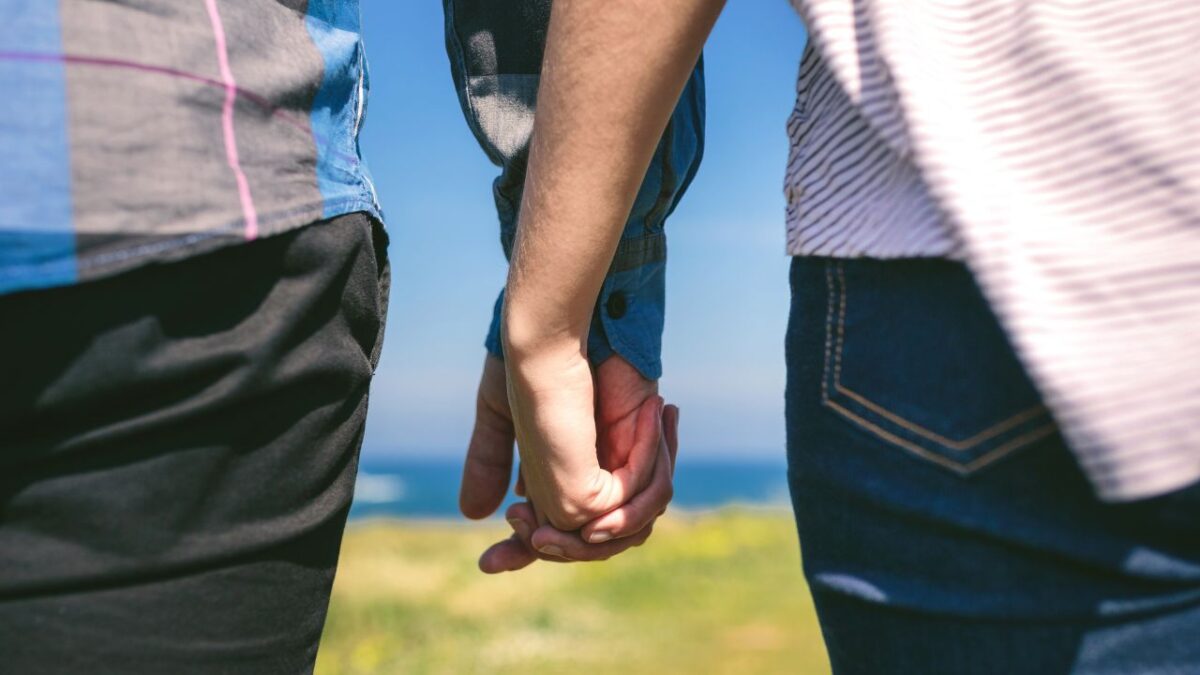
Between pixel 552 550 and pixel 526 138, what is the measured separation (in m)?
0.73

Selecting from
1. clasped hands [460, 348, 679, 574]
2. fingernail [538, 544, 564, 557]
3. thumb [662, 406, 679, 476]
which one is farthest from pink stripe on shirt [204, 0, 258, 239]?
thumb [662, 406, 679, 476]

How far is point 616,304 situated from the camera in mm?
1804

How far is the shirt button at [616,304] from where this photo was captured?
70.2 inches

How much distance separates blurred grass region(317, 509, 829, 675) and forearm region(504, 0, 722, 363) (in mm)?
7172

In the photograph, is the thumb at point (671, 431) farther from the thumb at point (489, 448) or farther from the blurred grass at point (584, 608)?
the blurred grass at point (584, 608)

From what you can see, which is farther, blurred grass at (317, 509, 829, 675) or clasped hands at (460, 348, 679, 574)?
blurred grass at (317, 509, 829, 675)

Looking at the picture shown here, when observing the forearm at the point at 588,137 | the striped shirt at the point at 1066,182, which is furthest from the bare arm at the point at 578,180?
the striped shirt at the point at 1066,182

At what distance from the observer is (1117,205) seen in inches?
30.4

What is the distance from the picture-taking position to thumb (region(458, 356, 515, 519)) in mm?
1927

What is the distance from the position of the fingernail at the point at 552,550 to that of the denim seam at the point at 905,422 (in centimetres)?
84

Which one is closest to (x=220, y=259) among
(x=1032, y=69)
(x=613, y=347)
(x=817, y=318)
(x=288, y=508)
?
(x=288, y=508)

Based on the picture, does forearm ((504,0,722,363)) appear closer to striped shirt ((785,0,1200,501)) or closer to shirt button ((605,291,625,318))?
striped shirt ((785,0,1200,501))

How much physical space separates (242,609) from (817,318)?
649mm

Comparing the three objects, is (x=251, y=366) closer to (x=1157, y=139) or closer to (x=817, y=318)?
(x=817, y=318)
